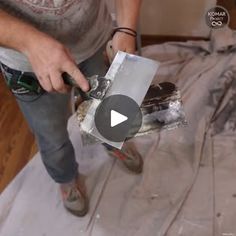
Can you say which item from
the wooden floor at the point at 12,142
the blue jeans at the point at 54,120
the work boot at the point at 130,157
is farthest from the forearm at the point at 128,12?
the wooden floor at the point at 12,142

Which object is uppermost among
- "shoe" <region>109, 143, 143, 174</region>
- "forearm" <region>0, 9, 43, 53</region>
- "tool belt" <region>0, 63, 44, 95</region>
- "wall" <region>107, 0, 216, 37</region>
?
"forearm" <region>0, 9, 43, 53</region>

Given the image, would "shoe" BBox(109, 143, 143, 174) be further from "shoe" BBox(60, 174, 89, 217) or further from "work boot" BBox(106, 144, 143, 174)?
"shoe" BBox(60, 174, 89, 217)

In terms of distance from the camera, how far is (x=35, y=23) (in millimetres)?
618

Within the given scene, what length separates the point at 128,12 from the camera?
2.27ft

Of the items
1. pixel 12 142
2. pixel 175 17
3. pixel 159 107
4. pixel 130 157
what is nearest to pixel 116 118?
pixel 159 107

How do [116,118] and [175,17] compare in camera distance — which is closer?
[116,118]

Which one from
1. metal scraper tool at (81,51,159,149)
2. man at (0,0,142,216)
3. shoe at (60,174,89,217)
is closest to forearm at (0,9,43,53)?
man at (0,0,142,216)

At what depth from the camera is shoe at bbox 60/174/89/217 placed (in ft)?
3.19

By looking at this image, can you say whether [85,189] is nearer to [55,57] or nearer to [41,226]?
[41,226]

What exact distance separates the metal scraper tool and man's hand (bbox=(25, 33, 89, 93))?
9 cm

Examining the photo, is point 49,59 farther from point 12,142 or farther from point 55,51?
point 12,142

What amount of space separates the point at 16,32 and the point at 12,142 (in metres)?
0.75

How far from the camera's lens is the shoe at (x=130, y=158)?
3.39ft

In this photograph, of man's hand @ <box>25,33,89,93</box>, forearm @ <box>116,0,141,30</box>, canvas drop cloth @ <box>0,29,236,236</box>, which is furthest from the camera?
canvas drop cloth @ <box>0,29,236,236</box>
